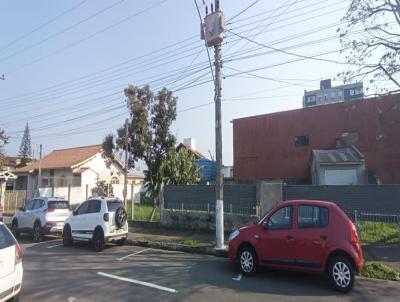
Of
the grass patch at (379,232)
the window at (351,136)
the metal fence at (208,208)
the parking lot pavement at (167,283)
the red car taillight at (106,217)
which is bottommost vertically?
the parking lot pavement at (167,283)

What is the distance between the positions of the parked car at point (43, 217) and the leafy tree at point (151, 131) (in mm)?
5162

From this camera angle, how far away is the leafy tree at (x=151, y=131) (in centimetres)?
2078

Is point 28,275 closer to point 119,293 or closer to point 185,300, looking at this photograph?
point 119,293

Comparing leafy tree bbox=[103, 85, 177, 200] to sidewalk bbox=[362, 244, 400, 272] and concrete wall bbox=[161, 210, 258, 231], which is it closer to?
concrete wall bbox=[161, 210, 258, 231]

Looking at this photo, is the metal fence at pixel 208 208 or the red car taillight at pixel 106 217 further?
the metal fence at pixel 208 208

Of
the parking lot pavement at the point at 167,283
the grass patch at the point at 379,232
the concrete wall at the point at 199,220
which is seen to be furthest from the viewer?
the concrete wall at the point at 199,220

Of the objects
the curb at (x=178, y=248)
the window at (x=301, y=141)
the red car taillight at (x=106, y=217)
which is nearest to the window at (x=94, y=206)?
the red car taillight at (x=106, y=217)

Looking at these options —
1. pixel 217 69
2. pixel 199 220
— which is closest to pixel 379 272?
pixel 217 69

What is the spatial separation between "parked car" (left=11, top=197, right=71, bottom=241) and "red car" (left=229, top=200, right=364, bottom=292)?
31.4 ft

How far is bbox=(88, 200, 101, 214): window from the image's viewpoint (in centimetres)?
1414

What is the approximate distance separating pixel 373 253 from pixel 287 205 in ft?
13.8

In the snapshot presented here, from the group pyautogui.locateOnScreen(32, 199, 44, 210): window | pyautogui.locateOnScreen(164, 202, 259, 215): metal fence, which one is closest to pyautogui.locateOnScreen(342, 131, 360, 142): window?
pyautogui.locateOnScreen(164, 202, 259, 215): metal fence

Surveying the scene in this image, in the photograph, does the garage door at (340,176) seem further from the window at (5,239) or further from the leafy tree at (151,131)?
the window at (5,239)

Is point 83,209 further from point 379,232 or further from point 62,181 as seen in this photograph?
point 62,181
